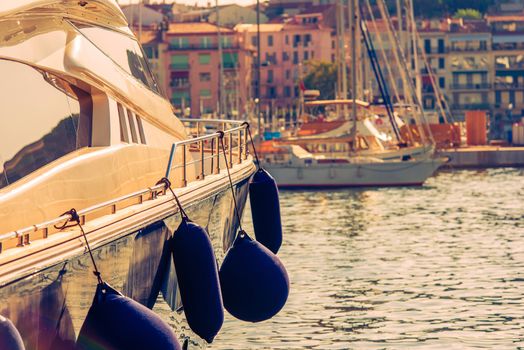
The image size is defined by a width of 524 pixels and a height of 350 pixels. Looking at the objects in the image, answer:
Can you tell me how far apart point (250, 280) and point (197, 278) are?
1499 millimetres

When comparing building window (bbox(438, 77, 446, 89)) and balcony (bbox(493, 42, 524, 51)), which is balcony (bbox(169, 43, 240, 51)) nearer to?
building window (bbox(438, 77, 446, 89))

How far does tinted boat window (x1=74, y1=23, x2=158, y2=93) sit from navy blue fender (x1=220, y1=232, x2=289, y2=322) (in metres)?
1.71

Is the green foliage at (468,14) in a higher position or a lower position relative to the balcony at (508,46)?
higher

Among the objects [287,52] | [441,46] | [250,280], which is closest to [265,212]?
[250,280]

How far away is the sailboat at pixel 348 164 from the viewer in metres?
55.3

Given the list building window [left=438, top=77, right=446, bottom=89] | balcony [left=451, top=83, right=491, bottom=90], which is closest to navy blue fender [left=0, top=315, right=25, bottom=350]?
balcony [left=451, top=83, right=491, bottom=90]

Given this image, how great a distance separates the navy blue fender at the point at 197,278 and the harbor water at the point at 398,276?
25.6 feet

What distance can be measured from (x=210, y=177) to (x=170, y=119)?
719 mm

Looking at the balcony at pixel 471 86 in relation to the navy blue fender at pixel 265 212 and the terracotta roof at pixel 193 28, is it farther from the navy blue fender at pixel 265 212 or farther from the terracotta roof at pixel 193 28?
the navy blue fender at pixel 265 212

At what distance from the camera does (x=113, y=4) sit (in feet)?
41.4

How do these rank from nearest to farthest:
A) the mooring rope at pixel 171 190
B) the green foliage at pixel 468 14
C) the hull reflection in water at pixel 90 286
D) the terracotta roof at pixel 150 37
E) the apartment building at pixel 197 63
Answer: the hull reflection in water at pixel 90 286 → the mooring rope at pixel 171 190 → the apartment building at pixel 197 63 → the terracotta roof at pixel 150 37 → the green foliage at pixel 468 14

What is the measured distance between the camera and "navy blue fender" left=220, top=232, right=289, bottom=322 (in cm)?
1182

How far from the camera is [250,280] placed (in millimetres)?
11883

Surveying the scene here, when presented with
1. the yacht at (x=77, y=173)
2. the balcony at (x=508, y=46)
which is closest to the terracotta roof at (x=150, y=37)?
the balcony at (x=508, y=46)
